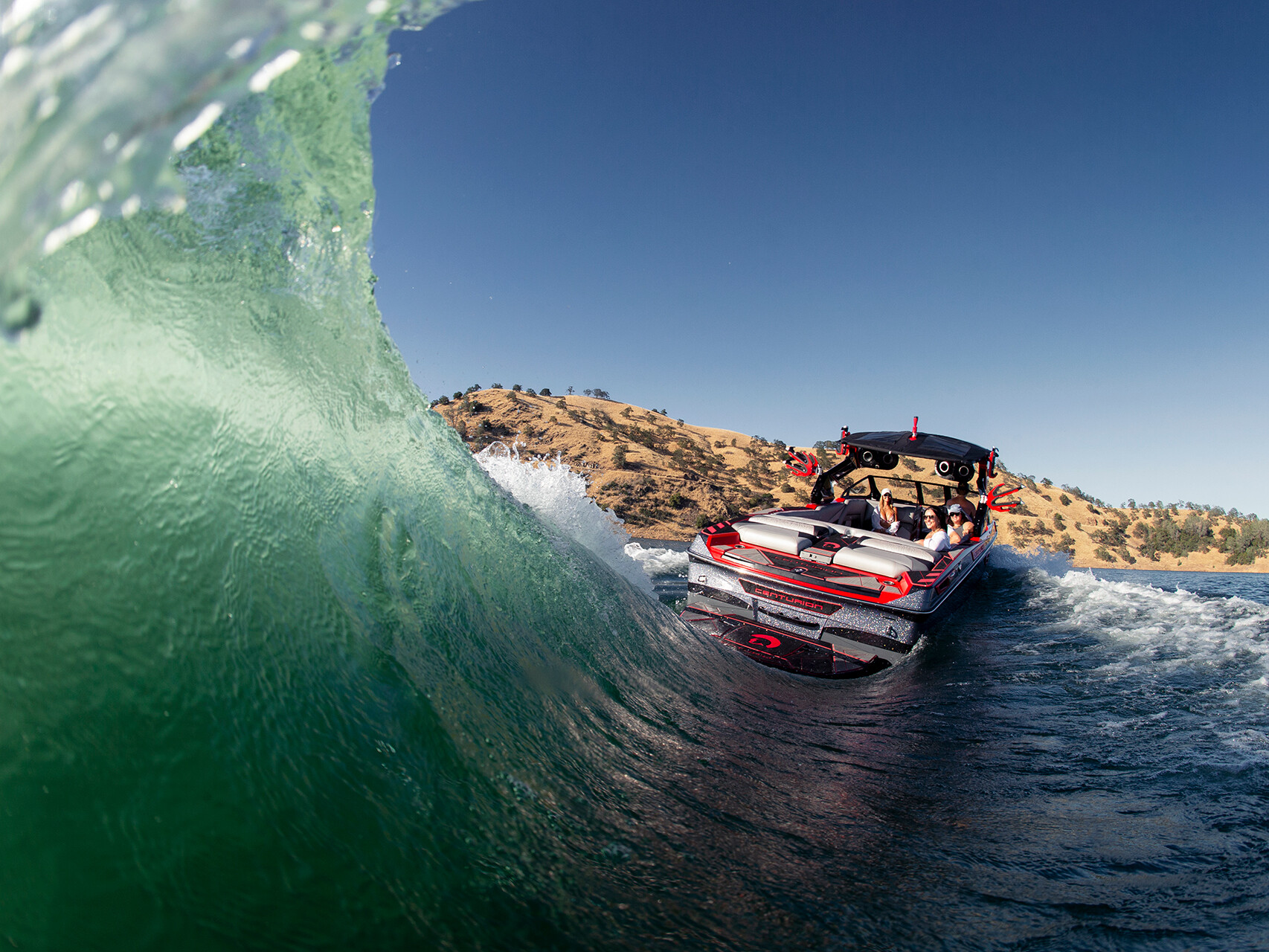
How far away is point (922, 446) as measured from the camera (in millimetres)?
9461

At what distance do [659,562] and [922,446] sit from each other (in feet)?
18.0

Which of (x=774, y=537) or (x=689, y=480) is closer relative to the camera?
(x=774, y=537)

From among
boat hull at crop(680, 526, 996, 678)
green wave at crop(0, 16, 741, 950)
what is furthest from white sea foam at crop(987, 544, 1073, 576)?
green wave at crop(0, 16, 741, 950)

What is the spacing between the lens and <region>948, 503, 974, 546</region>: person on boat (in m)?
8.73

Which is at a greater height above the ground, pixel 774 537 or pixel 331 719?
pixel 774 537

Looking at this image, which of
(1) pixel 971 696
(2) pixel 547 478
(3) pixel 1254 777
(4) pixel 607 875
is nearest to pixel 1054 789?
(3) pixel 1254 777

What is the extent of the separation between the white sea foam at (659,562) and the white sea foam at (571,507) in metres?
2.95

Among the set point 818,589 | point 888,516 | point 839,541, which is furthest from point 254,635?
point 888,516

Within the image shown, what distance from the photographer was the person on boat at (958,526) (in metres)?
8.73

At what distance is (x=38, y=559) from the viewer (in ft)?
5.13

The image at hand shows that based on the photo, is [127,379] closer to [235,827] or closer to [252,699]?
[252,699]

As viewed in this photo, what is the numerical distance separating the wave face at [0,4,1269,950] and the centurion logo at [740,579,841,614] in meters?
2.67

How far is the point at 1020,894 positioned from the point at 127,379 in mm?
3354

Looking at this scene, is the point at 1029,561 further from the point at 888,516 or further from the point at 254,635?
the point at 254,635
